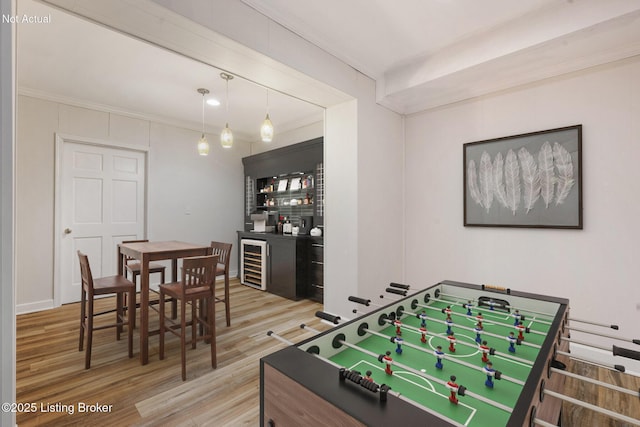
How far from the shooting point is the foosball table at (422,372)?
2.40 ft

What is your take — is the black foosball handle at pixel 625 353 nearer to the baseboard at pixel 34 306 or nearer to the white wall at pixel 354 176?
the white wall at pixel 354 176

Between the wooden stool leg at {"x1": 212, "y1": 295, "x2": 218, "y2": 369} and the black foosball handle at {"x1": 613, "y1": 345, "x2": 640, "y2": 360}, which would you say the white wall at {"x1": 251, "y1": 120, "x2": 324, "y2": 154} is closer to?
the wooden stool leg at {"x1": 212, "y1": 295, "x2": 218, "y2": 369}

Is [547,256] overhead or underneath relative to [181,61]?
underneath

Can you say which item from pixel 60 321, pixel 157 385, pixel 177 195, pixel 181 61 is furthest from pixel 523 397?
pixel 177 195

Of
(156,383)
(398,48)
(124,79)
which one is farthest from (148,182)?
(398,48)

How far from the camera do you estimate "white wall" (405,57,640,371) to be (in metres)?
2.29

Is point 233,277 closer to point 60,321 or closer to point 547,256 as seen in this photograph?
point 60,321

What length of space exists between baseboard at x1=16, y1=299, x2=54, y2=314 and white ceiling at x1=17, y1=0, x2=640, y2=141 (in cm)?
257

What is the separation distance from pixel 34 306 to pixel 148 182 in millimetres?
2039

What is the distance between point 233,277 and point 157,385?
11.3 feet

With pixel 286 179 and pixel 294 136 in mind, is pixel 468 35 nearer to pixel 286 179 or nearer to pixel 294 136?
pixel 294 136

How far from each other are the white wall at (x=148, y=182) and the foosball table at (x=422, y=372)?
424 cm

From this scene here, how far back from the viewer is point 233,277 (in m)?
5.43

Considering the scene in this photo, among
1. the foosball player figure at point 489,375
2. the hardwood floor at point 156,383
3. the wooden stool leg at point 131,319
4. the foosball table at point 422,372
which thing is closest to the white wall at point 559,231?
the hardwood floor at point 156,383
